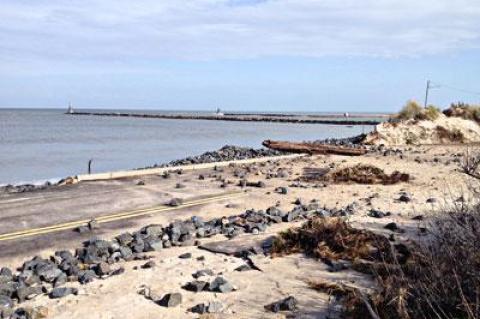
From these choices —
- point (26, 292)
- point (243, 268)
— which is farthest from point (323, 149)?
point (26, 292)

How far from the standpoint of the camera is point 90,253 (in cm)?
777

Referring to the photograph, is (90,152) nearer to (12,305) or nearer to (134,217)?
(134,217)

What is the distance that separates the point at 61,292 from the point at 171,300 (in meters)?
1.39

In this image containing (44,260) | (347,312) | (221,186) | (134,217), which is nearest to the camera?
(347,312)

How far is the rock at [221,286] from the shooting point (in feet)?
20.7

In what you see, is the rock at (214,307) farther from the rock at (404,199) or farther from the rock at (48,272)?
the rock at (404,199)

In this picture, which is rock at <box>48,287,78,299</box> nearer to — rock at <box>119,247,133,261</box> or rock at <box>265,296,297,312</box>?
rock at <box>119,247,133,261</box>

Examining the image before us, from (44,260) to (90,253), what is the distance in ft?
2.12

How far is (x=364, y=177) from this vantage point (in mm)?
15781

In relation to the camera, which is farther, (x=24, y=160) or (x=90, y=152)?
(x=90, y=152)

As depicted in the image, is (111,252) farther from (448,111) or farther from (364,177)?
(448,111)

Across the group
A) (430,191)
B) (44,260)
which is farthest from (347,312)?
(430,191)

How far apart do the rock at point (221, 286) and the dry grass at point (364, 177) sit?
9744 mm

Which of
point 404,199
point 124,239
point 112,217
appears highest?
point 404,199
